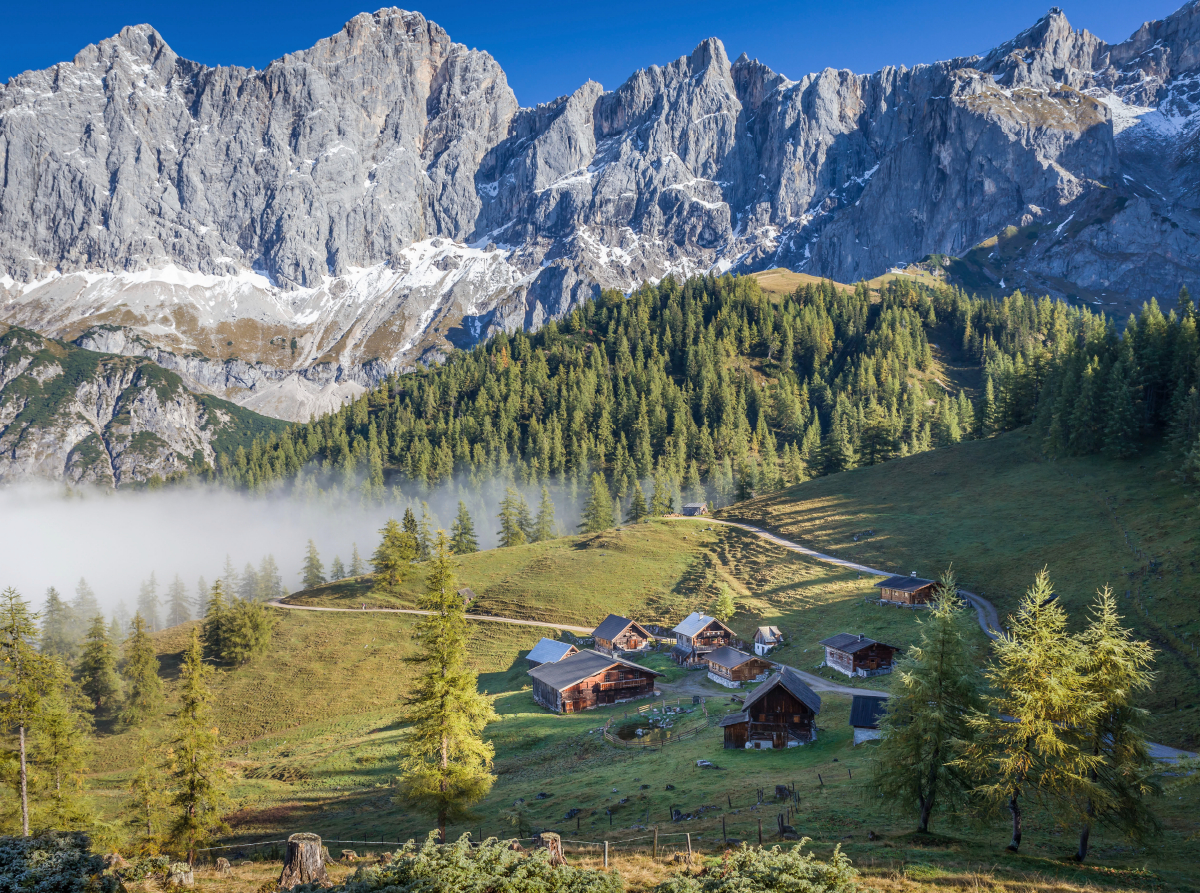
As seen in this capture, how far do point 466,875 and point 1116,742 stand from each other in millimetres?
23672

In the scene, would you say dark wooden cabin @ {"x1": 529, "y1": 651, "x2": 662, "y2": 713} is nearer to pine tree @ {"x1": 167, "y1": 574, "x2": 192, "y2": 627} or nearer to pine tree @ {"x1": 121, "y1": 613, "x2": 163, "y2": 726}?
pine tree @ {"x1": 121, "y1": 613, "x2": 163, "y2": 726}

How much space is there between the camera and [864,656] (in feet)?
207

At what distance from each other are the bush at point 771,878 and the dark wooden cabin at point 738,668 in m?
53.3

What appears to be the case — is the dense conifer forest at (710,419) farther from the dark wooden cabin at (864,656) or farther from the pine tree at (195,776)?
the pine tree at (195,776)

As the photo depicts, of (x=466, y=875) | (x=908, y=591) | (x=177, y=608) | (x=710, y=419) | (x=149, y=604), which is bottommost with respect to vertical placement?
(x=177, y=608)

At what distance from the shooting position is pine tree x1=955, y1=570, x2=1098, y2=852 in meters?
23.4

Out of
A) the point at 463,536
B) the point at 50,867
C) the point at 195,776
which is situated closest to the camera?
the point at 50,867

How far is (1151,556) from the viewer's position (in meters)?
62.4

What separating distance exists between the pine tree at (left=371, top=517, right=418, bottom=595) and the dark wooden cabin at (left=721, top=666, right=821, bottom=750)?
64003 millimetres

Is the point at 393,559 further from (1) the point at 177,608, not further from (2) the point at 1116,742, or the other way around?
(2) the point at 1116,742

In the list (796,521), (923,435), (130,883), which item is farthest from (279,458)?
(130,883)

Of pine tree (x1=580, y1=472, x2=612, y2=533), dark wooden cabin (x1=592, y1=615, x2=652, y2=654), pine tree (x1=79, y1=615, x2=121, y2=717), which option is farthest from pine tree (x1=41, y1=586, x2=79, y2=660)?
pine tree (x1=580, y1=472, x2=612, y2=533)

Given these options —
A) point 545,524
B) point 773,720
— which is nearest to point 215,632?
point 545,524

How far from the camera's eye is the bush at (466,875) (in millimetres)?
13656
